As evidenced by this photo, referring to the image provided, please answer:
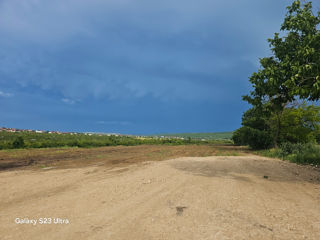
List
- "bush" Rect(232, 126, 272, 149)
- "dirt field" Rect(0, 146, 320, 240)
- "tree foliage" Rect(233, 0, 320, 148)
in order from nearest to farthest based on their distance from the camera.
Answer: "dirt field" Rect(0, 146, 320, 240) → "tree foliage" Rect(233, 0, 320, 148) → "bush" Rect(232, 126, 272, 149)

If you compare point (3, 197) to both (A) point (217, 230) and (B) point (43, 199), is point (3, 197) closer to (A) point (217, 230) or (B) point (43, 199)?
(B) point (43, 199)

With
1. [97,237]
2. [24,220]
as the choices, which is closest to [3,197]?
[24,220]

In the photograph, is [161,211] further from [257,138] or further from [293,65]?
[257,138]

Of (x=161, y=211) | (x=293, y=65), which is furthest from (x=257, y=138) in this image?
(x=161, y=211)

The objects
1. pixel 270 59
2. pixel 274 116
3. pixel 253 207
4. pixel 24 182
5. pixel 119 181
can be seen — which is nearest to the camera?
pixel 253 207

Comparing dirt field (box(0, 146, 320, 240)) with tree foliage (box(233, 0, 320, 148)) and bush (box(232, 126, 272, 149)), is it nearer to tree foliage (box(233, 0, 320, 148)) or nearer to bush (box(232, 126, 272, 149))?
tree foliage (box(233, 0, 320, 148))

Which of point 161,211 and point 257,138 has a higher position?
point 257,138

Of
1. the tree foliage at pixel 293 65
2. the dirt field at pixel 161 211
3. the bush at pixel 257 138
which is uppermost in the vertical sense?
the tree foliage at pixel 293 65

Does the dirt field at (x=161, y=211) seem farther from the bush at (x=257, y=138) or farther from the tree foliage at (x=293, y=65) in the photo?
the bush at (x=257, y=138)

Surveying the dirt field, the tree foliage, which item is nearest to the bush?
the tree foliage

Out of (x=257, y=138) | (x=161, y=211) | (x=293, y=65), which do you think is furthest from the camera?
(x=257, y=138)

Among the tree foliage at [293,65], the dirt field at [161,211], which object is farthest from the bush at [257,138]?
the dirt field at [161,211]

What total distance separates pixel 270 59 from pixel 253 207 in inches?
→ 383

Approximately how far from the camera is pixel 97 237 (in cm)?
263
